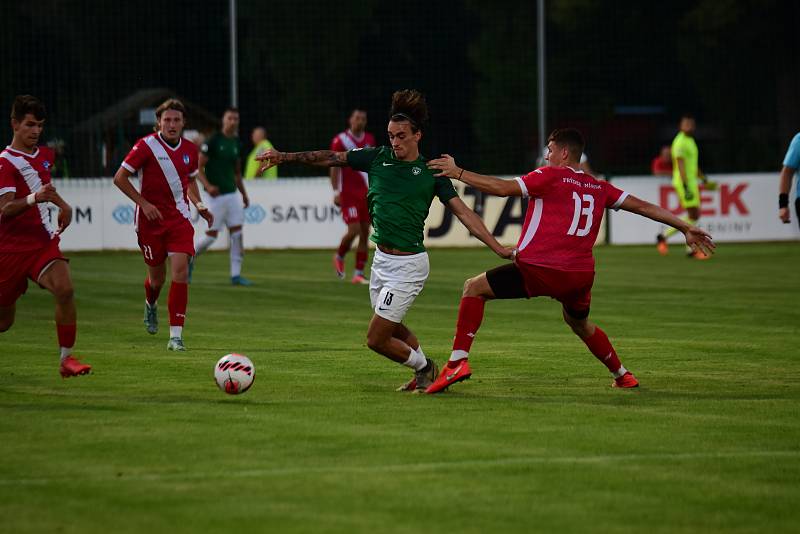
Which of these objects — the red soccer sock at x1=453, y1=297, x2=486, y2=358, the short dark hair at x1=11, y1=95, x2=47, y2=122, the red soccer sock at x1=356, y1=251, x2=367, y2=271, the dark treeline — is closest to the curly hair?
the red soccer sock at x1=453, y1=297, x2=486, y2=358

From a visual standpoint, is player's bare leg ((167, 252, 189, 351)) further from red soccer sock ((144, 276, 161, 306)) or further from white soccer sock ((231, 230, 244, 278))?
white soccer sock ((231, 230, 244, 278))

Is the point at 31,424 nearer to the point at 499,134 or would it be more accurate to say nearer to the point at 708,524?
the point at 708,524

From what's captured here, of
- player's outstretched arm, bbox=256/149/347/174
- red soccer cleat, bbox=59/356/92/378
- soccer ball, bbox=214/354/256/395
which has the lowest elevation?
red soccer cleat, bbox=59/356/92/378

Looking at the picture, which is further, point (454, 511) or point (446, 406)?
point (446, 406)

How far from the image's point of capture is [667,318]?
15516 mm

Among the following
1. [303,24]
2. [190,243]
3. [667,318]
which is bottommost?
[667,318]

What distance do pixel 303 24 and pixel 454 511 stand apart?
89.7 ft

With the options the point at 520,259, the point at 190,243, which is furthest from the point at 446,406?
the point at 190,243

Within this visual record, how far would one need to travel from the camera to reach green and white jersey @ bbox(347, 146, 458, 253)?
32.3 feet

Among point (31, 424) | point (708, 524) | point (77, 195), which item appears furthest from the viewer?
point (77, 195)

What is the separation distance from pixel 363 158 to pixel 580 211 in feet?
5.26

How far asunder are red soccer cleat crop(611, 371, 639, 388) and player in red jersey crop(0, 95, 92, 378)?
392cm

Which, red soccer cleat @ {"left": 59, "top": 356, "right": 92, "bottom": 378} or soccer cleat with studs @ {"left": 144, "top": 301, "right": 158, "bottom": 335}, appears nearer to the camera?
red soccer cleat @ {"left": 59, "top": 356, "right": 92, "bottom": 378}

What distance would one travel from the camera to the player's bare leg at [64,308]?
1034 centimetres
